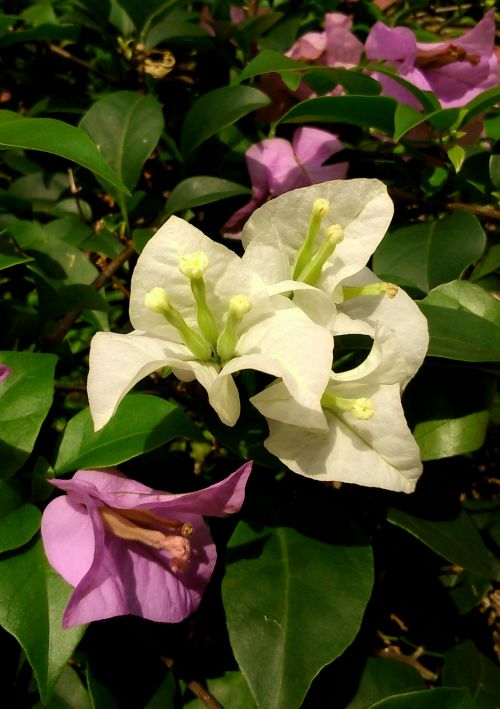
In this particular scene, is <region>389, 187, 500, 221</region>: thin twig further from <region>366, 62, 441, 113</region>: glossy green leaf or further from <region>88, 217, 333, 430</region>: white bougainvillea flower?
<region>88, 217, 333, 430</region>: white bougainvillea flower

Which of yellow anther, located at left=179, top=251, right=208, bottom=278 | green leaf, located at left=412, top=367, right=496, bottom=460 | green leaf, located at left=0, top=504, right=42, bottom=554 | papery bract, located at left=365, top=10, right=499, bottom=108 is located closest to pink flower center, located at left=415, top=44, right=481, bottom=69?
papery bract, located at left=365, top=10, right=499, bottom=108

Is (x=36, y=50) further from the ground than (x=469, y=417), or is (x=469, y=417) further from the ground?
(x=36, y=50)

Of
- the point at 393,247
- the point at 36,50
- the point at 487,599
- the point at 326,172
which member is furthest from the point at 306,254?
the point at 36,50

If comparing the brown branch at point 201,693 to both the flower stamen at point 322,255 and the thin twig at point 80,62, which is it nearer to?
the flower stamen at point 322,255

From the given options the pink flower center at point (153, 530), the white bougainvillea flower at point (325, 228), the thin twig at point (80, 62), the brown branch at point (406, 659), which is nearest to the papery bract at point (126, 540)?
the pink flower center at point (153, 530)

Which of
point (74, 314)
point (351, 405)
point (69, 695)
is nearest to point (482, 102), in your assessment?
point (351, 405)

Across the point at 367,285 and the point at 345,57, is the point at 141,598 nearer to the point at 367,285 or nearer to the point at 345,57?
the point at 367,285
